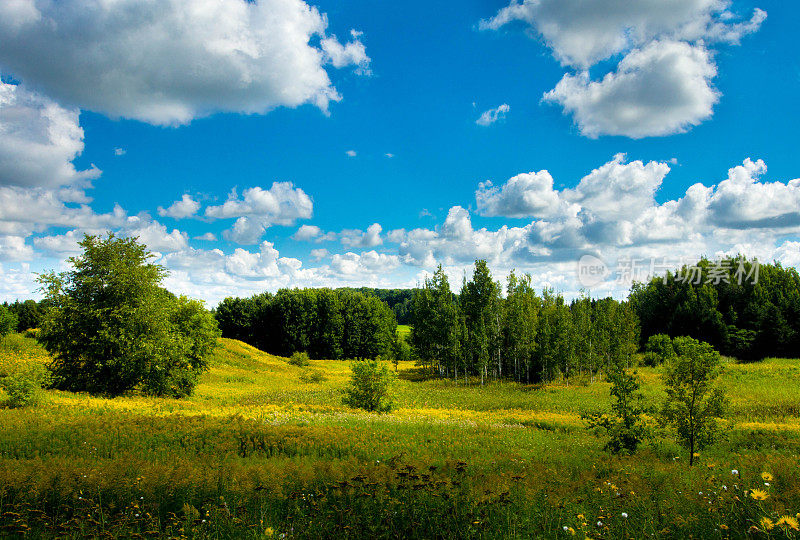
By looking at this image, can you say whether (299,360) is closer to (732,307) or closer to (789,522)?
(789,522)

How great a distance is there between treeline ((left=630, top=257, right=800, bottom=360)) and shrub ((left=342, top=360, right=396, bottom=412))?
78930 mm

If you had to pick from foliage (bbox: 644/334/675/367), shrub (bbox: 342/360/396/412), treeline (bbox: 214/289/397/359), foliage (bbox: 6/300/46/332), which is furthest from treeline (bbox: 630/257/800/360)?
foliage (bbox: 6/300/46/332)

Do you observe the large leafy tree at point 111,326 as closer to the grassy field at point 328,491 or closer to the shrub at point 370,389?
the shrub at point 370,389

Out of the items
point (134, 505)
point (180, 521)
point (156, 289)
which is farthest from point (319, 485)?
point (156, 289)

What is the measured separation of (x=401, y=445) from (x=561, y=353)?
41.9 meters

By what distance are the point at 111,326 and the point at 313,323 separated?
221ft

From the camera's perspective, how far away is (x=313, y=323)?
93.4m

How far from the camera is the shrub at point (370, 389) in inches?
979

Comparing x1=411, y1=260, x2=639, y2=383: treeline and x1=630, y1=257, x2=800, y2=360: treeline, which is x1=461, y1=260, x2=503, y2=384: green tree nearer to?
x1=411, y1=260, x2=639, y2=383: treeline

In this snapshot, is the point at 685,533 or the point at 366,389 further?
the point at 366,389

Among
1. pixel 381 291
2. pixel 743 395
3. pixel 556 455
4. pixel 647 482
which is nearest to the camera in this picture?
pixel 647 482

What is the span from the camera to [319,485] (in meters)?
6.82

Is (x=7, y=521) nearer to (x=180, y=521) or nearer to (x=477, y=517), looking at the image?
(x=180, y=521)

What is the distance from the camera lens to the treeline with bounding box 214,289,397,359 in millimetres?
92188
